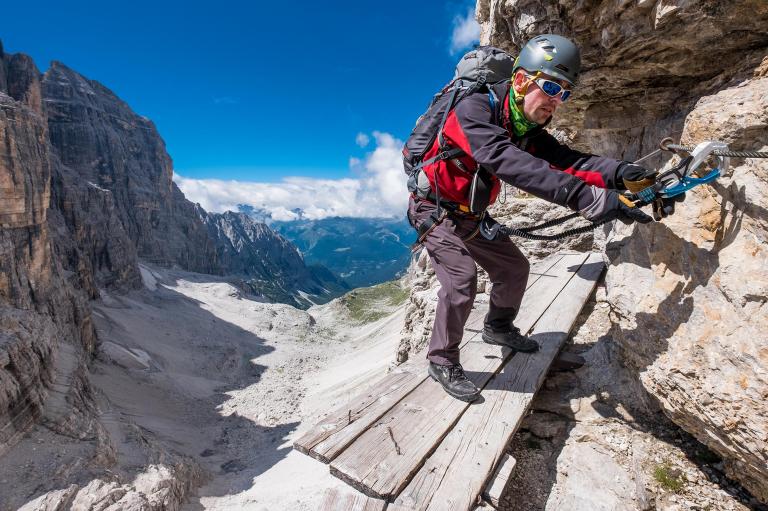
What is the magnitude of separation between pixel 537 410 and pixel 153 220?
576ft

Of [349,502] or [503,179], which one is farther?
[503,179]

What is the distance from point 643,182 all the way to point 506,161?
5.05 feet

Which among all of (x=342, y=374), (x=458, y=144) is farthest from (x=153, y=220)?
(x=458, y=144)

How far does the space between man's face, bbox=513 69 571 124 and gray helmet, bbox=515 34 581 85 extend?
0.07 meters

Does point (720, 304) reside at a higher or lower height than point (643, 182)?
lower

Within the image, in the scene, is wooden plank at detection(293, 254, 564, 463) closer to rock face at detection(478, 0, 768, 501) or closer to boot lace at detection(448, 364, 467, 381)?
boot lace at detection(448, 364, 467, 381)

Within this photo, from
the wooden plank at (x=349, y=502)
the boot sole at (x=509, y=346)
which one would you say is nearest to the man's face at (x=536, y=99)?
the boot sole at (x=509, y=346)

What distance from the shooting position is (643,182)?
13.9ft

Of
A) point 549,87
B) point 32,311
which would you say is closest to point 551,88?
point 549,87

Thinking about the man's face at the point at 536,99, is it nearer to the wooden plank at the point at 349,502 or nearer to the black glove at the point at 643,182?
the black glove at the point at 643,182

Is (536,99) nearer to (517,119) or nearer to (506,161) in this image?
(517,119)

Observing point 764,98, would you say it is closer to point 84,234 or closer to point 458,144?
point 458,144

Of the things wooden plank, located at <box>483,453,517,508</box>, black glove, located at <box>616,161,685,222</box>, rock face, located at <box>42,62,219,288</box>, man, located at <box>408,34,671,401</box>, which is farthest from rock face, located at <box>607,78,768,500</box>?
rock face, located at <box>42,62,219,288</box>

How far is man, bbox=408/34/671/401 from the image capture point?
4141 millimetres
